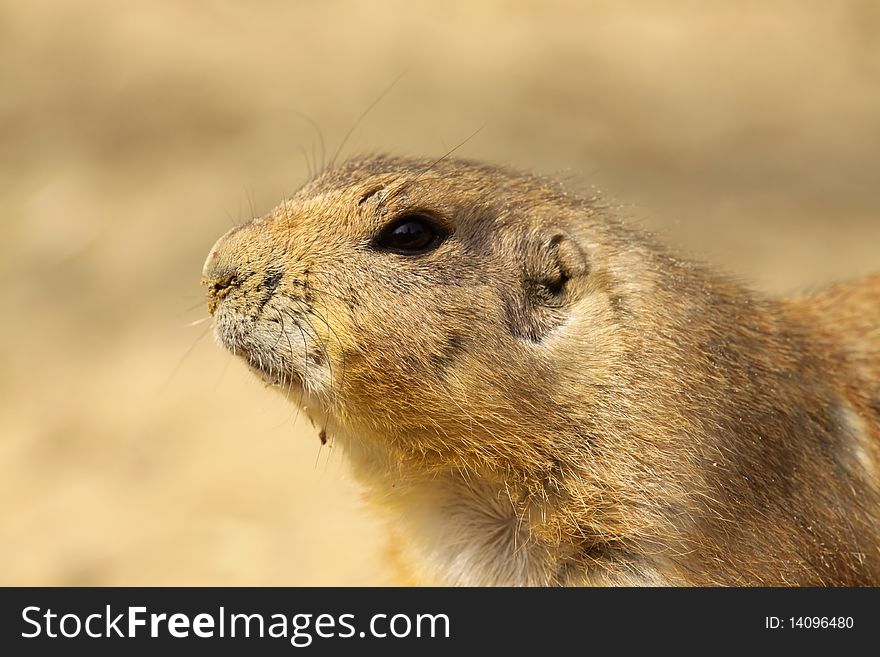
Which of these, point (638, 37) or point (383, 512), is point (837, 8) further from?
point (383, 512)

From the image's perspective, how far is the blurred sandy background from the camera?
8.23 metres

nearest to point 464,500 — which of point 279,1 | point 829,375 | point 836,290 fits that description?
point 829,375

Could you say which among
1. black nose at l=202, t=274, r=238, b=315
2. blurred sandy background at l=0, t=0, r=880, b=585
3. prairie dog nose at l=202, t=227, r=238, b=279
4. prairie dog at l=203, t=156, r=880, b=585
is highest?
blurred sandy background at l=0, t=0, r=880, b=585

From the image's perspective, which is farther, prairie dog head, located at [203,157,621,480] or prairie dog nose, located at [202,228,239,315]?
prairie dog nose, located at [202,228,239,315]

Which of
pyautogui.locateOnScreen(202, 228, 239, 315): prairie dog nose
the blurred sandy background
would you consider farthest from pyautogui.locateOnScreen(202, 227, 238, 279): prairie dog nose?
the blurred sandy background

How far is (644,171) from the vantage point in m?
11.3

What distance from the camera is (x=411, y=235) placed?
416 cm

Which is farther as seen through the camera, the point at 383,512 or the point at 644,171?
the point at 644,171

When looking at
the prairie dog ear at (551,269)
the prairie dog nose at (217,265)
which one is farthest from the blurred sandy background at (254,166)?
the prairie dog ear at (551,269)

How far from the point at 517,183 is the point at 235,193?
23.2 ft

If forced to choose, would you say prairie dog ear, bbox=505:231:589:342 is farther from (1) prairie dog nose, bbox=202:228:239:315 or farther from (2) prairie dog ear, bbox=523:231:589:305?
(1) prairie dog nose, bbox=202:228:239:315

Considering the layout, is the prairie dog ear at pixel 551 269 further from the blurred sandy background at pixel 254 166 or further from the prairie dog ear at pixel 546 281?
the blurred sandy background at pixel 254 166

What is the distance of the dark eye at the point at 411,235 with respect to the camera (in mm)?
4145

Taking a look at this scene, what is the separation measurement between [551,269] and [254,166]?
25.5 feet
